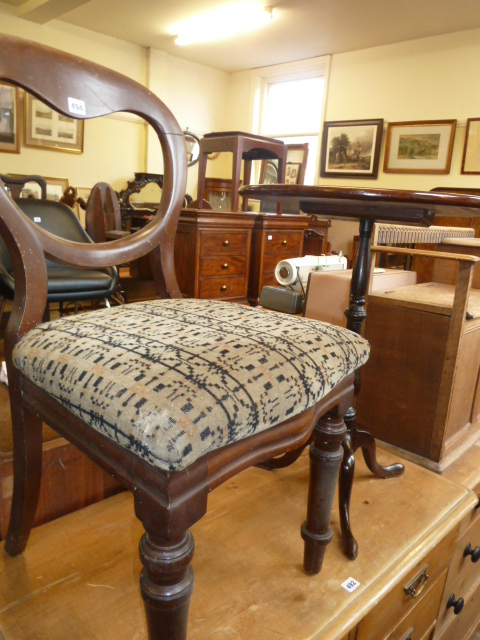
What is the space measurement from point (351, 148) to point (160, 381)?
504 cm

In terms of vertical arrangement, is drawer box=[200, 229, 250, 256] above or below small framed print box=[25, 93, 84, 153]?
below

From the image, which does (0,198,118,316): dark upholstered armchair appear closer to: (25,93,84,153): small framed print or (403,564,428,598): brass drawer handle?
(403,564,428,598): brass drawer handle

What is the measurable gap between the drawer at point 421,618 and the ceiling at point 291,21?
13.6 feet

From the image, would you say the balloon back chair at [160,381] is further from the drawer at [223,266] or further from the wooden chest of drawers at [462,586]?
the drawer at [223,266]

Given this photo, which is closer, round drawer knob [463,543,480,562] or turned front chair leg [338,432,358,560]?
turned front chair leg [338,432,358,560]

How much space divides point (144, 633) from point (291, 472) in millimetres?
527

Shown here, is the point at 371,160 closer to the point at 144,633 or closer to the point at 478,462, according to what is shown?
the point at 478,462

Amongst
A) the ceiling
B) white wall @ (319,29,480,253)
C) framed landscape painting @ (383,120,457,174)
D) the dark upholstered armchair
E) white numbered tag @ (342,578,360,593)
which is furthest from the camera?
framed landscape painting @ (383,120,457,174)

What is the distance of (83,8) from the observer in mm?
4246

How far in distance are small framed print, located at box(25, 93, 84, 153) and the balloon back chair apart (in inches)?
173

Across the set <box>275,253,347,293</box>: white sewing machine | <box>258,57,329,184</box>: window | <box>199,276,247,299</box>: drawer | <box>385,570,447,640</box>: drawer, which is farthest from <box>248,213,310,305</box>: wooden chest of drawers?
<box>258,57,329,184</box>: window

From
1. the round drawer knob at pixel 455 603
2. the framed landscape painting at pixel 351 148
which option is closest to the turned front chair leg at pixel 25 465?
the round drawer knob at pixel 455 603

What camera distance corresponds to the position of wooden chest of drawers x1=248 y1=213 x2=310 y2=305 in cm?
280

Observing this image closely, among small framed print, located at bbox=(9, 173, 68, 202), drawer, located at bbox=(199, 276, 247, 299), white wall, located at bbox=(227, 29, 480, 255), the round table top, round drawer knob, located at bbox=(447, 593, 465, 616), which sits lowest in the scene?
round drawer knob, located at bbox=(447, 593, 465, 616)
